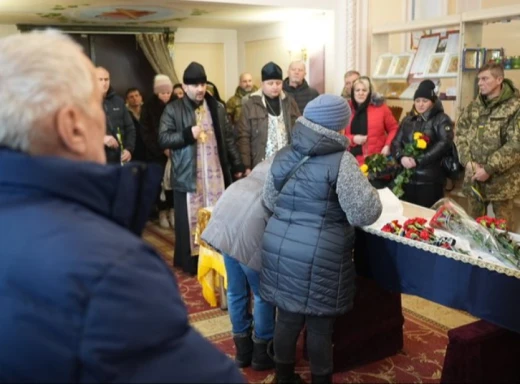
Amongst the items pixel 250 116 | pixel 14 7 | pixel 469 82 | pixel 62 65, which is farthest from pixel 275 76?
pixel 62 65

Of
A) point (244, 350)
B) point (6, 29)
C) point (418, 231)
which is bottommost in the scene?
point (244, 350)

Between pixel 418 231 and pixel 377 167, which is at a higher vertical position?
pixel 377 167

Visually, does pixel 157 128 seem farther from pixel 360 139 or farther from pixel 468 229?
pixel 468 229

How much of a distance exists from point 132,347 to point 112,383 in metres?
0.06

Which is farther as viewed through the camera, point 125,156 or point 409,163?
point 125,156

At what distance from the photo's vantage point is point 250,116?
13.9 feet

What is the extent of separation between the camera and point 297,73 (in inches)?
194

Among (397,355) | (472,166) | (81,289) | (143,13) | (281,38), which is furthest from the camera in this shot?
(281,38)

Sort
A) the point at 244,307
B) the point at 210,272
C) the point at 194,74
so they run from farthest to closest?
the point at 194,74, the point at 210,272, the point at 244,307

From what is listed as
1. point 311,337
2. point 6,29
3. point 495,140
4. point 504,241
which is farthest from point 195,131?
point 6,29

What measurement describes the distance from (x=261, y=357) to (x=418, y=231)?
0.98 metres

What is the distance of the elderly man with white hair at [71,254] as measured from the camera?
0.81m

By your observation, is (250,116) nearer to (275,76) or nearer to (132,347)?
(275,76)

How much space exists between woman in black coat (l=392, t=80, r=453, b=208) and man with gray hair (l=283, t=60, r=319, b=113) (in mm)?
1096
